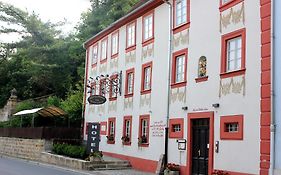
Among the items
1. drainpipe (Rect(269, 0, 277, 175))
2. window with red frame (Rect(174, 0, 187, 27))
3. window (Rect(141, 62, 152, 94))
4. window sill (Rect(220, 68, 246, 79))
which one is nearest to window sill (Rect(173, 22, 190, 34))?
window with red frame (Rect(174, 0, 187, 27))

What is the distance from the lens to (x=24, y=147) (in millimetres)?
34594

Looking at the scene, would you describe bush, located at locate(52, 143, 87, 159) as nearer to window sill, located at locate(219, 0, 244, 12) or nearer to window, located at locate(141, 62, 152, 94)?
window, located at locate(141, 62, 152, 94)

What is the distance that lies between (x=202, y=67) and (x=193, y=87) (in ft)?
3.31

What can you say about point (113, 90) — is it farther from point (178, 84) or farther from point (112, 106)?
point (178, 84)

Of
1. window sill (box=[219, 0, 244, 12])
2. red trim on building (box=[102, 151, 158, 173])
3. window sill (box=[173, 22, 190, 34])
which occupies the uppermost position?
window sill (box=[219, 0, 244, 12])

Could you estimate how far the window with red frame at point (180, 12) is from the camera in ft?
71.0

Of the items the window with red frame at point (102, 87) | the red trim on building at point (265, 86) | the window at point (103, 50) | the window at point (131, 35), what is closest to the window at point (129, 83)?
the window at point (131, 35)

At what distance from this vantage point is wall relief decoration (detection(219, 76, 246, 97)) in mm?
16984

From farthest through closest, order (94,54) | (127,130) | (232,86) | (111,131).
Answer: (94,54)
(111,131)
(127,130)
(232,86)

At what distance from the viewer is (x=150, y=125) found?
936 inches

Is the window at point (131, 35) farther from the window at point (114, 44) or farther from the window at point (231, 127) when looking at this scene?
the window at point (231, 127)

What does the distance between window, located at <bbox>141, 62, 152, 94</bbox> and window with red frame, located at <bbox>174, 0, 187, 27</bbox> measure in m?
3.42

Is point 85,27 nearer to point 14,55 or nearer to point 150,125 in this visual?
point 14,55

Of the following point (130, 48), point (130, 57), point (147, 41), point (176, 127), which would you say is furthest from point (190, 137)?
point (130, 48)
